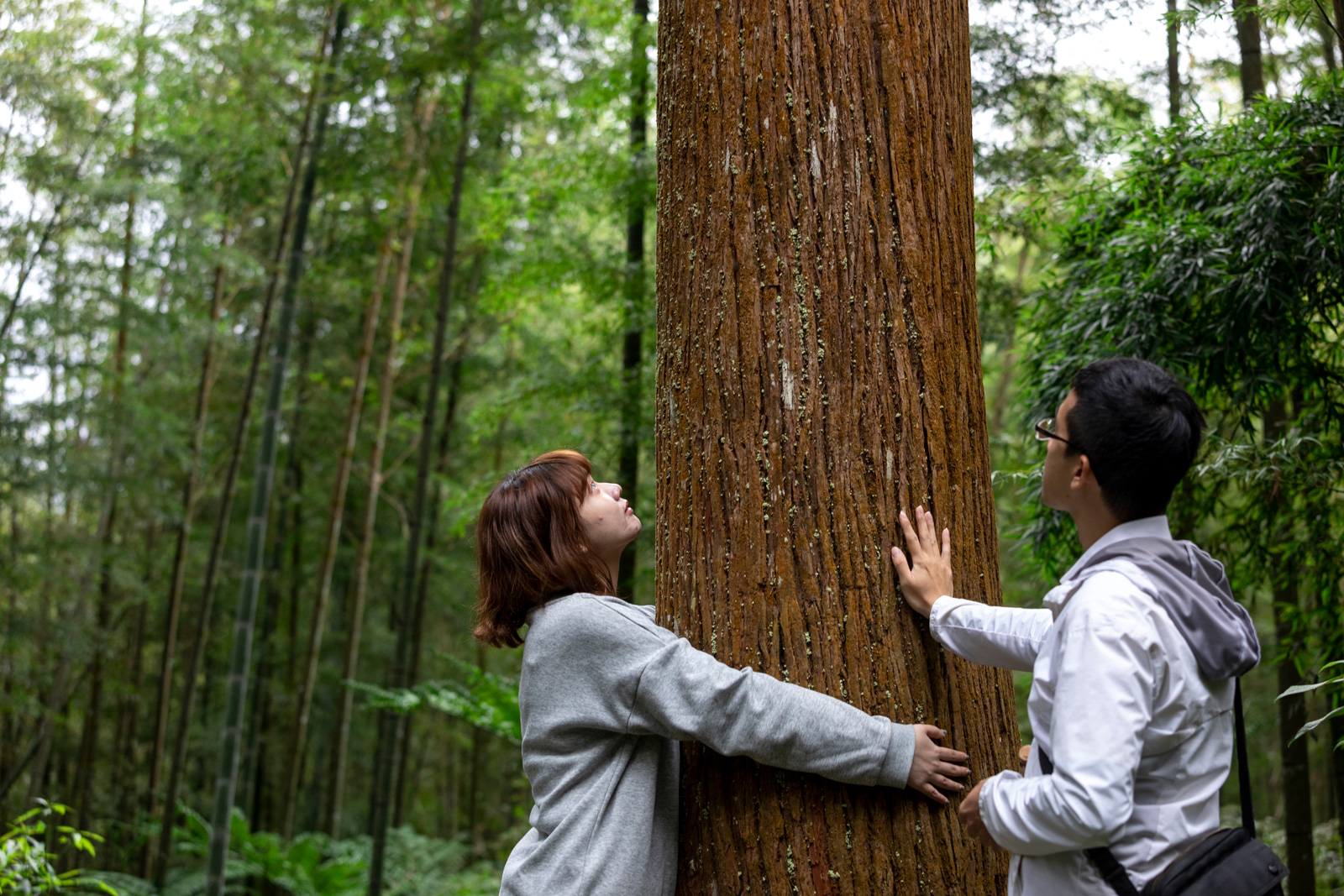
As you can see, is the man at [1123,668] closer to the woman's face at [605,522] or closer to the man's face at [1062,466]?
the man's face at [1062,466]

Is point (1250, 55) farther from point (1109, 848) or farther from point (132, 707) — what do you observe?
point (132, 707)

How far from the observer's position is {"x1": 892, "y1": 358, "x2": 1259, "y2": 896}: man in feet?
3.28

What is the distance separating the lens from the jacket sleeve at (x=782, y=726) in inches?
49.3

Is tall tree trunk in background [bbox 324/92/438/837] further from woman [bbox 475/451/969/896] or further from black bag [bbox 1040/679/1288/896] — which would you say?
black bag [bbox 1040/679/1288/896]

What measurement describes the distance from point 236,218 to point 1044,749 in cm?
1114

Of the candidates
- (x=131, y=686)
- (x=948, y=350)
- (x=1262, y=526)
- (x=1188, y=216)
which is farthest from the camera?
(x=131, y=686)

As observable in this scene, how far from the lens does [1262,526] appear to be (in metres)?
4.05

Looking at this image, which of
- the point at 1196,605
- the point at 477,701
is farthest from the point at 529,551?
the point at 477,701

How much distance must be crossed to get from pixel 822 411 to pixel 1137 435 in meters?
0.43

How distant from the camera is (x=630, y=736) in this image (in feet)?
4.61

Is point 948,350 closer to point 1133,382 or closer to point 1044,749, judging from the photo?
point 1133,382

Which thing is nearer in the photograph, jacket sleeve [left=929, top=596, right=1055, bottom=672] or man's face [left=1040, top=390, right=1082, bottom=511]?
man's face [left=1040, top=390, right=1082, bottom=511]

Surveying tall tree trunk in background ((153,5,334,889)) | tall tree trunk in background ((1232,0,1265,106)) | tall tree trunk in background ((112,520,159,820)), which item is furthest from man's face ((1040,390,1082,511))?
tall tree trunk in background ((112,520,159,820))

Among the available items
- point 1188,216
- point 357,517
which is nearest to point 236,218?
point 357,517
